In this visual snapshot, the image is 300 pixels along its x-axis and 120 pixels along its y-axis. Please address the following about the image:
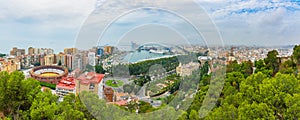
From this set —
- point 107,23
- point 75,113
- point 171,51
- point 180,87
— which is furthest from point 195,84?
point 75,113

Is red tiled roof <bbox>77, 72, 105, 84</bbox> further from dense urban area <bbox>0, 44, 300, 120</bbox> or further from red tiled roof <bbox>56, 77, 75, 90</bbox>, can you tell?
red tiled roof <bbox>56, 77, 75, 90</bbox>

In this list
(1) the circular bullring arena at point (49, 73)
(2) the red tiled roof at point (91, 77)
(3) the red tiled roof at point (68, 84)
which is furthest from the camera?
(1) the circular bullring arena at point (49, 73)

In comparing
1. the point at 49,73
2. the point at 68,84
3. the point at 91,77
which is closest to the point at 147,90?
the point at 91,77

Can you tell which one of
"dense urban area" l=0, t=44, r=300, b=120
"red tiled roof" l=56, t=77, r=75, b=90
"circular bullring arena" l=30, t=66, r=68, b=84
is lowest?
"circular bullring arena" l=30, t=66, r=68, b=84

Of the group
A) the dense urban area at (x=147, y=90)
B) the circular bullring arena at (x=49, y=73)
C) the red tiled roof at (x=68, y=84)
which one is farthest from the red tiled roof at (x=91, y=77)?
the circular bullring arena at (x=49, y=73)

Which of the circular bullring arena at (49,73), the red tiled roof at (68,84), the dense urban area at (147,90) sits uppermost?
the dense urban area at (147,90)

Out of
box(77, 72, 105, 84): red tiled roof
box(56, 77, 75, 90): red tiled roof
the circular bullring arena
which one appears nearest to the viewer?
box(77, 72, 105, 84): red tiled roof

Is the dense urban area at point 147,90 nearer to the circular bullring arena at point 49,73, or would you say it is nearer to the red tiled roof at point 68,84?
the red tiled roof at point 68,84

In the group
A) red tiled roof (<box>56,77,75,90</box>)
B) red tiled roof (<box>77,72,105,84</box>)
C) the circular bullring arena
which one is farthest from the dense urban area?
the circular bullring arena

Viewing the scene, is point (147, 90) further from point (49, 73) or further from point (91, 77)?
point (49, 73)
